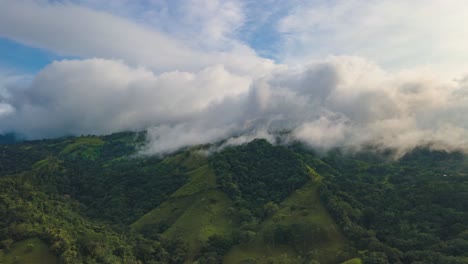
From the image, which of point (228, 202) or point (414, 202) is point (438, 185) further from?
point (228, 202)

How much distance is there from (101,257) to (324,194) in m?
99.1

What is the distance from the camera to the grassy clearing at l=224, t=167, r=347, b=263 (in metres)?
129

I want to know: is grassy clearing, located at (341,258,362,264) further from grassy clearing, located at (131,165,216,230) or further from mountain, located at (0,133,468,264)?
grassy clearing, located at (131,165,216,230)

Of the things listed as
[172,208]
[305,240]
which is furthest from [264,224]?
[172,208]

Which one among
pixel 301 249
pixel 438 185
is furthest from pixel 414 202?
pixel 301 249

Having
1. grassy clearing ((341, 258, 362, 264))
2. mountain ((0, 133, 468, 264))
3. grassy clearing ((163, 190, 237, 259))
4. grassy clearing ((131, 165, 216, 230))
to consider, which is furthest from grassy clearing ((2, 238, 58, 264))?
grassy clearing ((341, 258, 362, 264))

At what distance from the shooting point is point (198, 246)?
471 ft

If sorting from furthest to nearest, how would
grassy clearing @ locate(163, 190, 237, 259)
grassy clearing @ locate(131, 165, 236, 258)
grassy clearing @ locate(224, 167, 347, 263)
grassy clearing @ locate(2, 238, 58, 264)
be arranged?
grassy clearing @ locate(131, 165, 236, 258) < grassy clearing @ locate(163, 190, 237, 259) < grassy clearing @ locate(224, 167, 347, 263) < grassy clearing @ locate(2, 238, 58, 264)

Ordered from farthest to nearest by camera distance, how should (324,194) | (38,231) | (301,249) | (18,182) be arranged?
(324,194)
(18,182)
(301,249)
(38,231)

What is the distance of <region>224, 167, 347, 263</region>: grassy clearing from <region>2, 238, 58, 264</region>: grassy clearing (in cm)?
6189

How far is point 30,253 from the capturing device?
99.4 metres

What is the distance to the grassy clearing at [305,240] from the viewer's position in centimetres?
12940

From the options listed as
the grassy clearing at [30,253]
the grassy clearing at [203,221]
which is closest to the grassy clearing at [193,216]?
the grassy clearing at [203,221]

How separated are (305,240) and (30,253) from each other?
9122 centimetres
